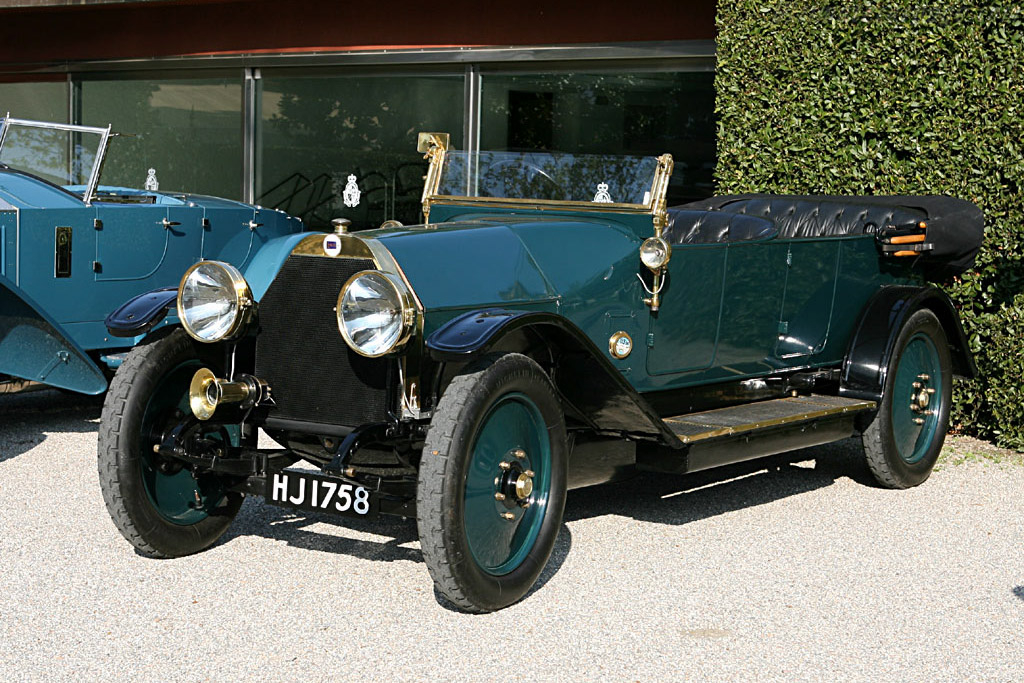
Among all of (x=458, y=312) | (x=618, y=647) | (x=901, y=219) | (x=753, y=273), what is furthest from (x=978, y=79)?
(x=618, y=647)

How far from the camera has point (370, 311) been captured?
3.79 meters

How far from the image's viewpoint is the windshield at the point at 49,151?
23.2ft

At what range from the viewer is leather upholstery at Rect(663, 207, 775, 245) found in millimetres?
5594

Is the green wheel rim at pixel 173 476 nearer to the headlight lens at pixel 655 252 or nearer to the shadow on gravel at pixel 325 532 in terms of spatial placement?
the shadow on gravel at pixel 325 532

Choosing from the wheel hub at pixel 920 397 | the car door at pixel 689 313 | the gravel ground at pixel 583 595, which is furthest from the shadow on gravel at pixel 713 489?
the car door at pixel 689 313

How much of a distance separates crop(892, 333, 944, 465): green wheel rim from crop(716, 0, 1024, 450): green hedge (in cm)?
87

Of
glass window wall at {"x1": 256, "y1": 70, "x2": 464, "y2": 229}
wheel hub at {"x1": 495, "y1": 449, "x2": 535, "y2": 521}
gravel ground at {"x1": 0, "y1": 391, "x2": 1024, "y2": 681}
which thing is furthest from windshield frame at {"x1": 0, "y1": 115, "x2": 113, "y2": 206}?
wheel hub at {"x1": 495, "y1": 449, "x2": 535, "y2": 521}

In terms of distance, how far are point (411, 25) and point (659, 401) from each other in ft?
20.5

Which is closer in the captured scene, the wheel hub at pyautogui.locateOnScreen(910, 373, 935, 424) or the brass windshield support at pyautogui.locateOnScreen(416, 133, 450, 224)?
the brass windshield support at pyautogui.locateOnScreen(416, 133, 450, 224)

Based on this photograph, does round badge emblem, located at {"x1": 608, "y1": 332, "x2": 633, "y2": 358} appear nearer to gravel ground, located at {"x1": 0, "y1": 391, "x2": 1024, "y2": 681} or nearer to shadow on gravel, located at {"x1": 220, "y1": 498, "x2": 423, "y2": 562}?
gravel ground, located at {"x1": 0, "y1": 391, "x2": 1024, "y2": 681}

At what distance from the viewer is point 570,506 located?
17.2ft

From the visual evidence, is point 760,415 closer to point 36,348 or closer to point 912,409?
point 912,409

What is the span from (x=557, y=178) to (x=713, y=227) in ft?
3.79

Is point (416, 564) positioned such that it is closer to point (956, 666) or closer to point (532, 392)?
point (532, 392)
